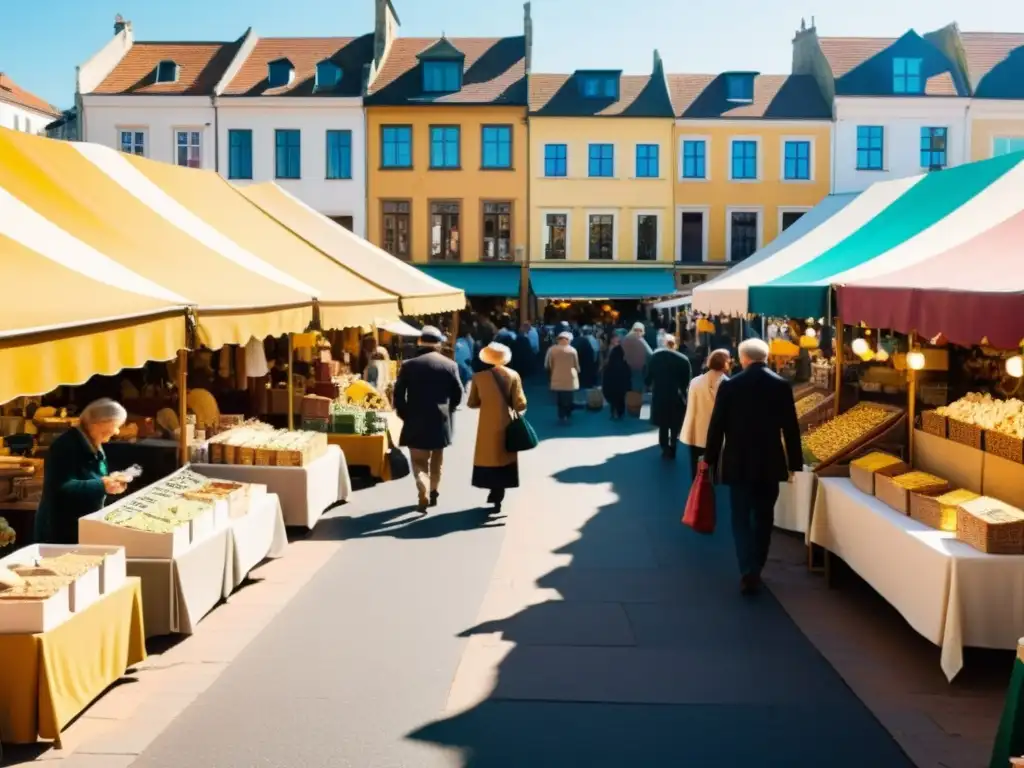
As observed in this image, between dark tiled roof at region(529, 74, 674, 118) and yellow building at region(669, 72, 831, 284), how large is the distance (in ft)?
2.62

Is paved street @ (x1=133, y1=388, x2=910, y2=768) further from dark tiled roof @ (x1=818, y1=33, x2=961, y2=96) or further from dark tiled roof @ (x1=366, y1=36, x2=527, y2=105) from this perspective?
dark tiled roof @ (x1=818, y1=33, x2=961, y2=96)

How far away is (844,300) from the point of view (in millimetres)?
8523

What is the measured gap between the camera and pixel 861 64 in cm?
3619

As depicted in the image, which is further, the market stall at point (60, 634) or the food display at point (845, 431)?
the food display at point (845, 431)

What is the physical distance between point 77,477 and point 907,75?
114 ft

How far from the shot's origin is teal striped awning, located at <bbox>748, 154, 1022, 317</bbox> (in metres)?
8.74

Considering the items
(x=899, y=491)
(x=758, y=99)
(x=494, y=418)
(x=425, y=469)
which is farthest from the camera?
(x=758, y=99)

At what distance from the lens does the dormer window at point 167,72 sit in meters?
35.1

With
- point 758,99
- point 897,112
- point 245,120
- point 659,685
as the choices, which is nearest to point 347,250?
point 659,685

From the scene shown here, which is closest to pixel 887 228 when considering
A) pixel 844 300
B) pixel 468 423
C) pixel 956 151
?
pixel 844 300

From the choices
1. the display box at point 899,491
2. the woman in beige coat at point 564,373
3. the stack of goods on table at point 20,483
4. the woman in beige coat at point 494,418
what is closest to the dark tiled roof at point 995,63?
the woman in beige coat at point 564,373

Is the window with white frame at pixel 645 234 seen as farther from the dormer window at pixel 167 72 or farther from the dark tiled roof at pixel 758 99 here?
the dormer window at pixel 167 72

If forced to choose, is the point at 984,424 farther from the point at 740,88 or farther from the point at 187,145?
the point at 187,145

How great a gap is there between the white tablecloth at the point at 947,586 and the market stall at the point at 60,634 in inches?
169
